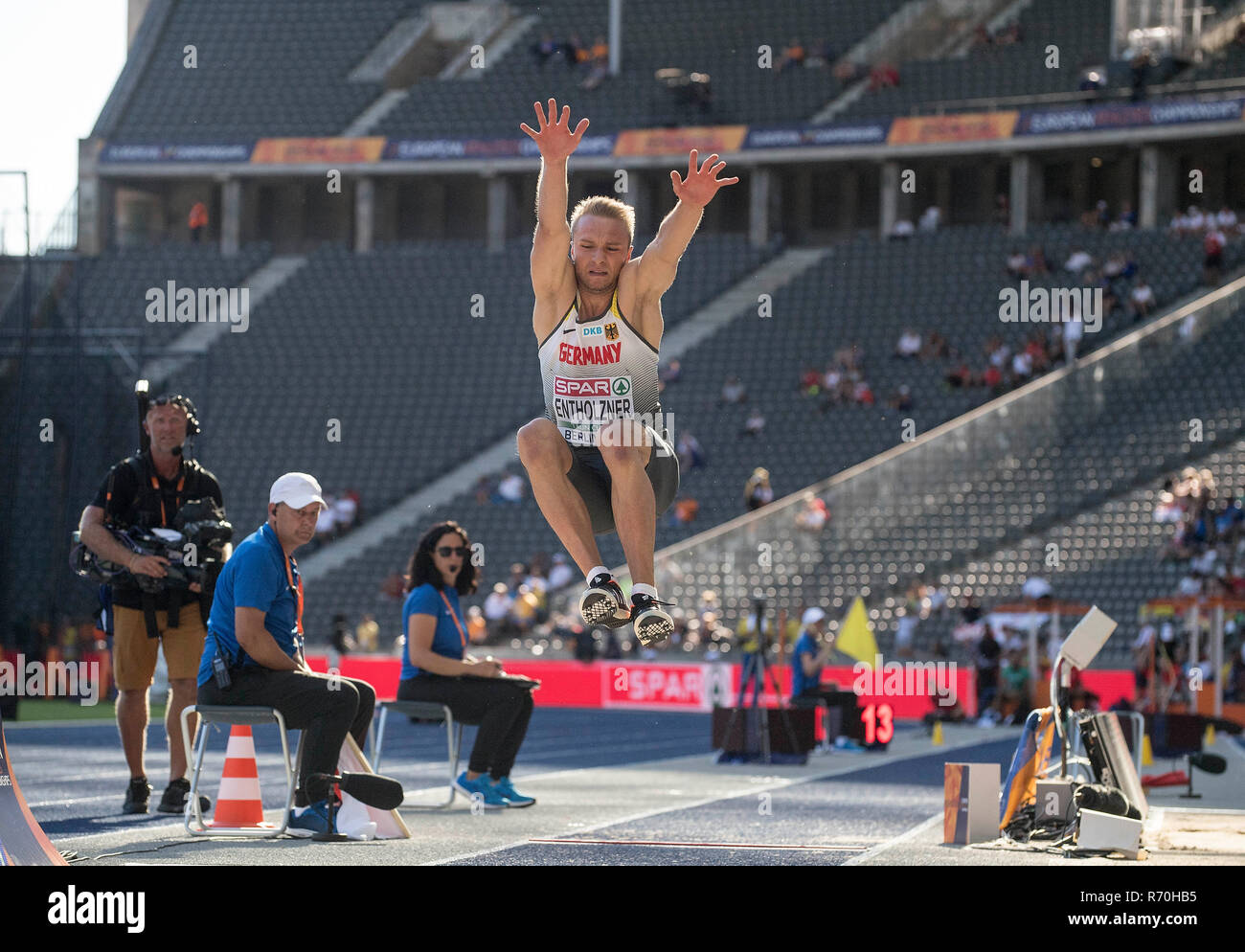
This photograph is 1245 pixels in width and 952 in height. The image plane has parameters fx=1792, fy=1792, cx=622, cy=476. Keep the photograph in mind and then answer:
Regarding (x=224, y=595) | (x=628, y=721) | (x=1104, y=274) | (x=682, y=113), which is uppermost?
(x=682, y=113)

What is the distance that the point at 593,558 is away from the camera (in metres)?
5.50

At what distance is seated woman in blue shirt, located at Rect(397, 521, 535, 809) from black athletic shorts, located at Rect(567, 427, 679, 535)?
3.36 metres

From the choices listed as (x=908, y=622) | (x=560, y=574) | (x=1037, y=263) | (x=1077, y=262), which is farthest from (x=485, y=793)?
(x=1077, y=262)

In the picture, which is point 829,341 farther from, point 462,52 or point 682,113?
point 682,113

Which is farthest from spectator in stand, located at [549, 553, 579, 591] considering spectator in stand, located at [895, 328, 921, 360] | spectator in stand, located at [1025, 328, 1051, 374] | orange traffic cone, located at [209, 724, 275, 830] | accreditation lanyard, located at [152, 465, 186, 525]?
spectator in stand, located at [1025, 328, 1051, 374]

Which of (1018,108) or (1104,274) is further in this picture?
(1018,108)

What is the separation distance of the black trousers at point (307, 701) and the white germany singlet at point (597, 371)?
2.05 metres

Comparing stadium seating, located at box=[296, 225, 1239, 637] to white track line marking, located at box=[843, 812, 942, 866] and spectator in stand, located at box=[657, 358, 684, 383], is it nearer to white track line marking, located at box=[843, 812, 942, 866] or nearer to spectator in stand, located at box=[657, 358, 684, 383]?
spectator in stand, located at box=[657, 358, 684, 383]

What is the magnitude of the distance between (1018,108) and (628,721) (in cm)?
1424

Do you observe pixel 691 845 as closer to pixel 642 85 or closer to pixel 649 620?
pixel 649 620

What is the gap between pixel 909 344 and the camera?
1911 cm

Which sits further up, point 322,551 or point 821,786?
point 322,551

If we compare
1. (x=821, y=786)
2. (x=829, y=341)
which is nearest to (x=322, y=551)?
(x=829, y=341)
